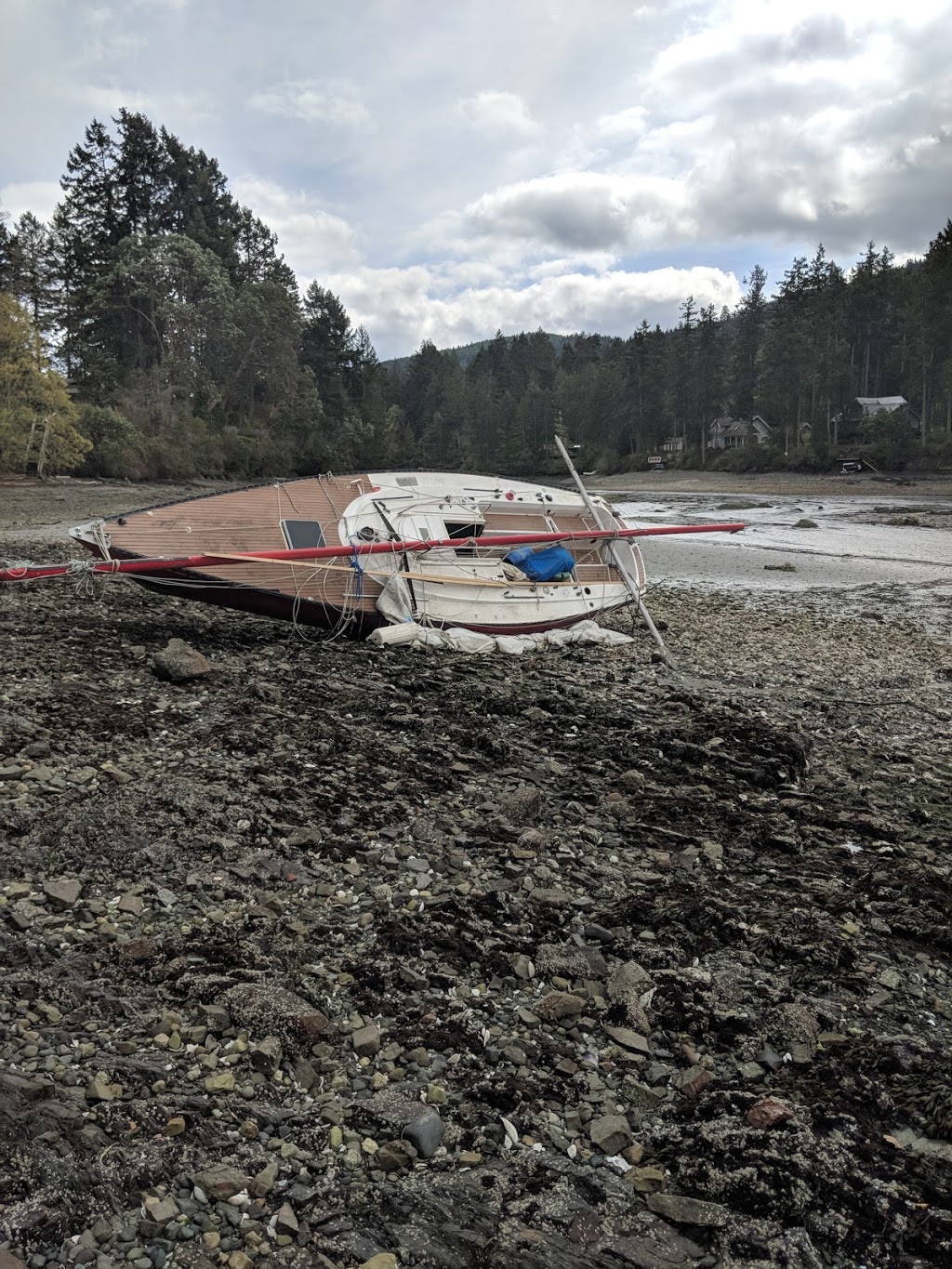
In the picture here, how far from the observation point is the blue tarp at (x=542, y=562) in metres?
15.9

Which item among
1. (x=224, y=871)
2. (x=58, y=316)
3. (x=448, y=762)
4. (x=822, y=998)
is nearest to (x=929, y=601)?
(x=448, y=762)

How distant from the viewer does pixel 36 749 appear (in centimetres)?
757

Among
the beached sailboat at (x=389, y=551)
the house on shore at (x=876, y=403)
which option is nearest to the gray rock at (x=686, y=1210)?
the beached sailboat at (x=389, y=551)

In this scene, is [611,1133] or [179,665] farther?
[179,665]

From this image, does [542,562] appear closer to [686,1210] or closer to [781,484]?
[686,1210]

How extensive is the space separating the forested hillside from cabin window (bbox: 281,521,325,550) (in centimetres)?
4057

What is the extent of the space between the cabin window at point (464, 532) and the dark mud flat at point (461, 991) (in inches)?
249

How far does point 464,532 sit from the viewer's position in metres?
16.1

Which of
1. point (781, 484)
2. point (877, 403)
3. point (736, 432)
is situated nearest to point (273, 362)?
point (781, 484)

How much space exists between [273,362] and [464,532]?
6783 cm

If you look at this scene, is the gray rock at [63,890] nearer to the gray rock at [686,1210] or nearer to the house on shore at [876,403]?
the gray rock at [686,1210]

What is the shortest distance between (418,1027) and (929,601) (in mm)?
21308

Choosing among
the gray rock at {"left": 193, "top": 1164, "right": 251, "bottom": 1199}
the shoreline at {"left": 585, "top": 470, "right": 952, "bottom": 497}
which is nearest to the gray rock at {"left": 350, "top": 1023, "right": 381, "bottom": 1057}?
the gray rock at {"left": 193, "top": 1164, "right": 251, "bottom": 1199}

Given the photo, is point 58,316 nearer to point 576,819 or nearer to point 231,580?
point 231,580
